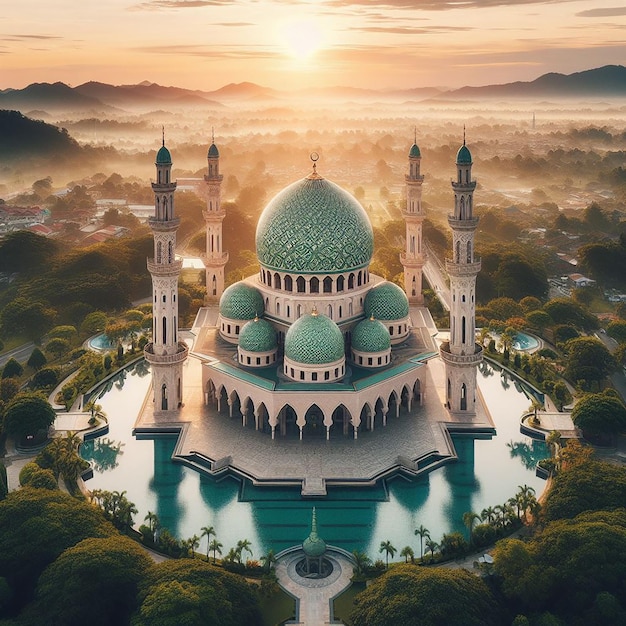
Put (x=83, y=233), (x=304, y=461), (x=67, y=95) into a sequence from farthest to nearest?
(x=67, y=95) → (x=83, y=233) → (x=304, y=461)

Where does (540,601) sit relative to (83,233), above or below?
below

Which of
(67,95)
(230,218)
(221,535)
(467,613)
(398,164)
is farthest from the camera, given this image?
(398,164)

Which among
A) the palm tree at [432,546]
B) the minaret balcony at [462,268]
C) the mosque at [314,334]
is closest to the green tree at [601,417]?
the mosque at [314,334]

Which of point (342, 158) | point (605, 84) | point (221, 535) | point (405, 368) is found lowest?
point (221, 535)

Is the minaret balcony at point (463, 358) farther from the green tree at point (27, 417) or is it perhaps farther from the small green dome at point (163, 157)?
the green tree at point (27, 417)

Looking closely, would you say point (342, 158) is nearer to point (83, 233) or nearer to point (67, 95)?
point (67, 95)

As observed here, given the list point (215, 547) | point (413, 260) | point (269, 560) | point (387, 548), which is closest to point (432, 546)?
point (387, 548)

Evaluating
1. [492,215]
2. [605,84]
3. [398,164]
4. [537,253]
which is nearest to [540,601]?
[537,253]

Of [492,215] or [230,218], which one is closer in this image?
[230,218]
